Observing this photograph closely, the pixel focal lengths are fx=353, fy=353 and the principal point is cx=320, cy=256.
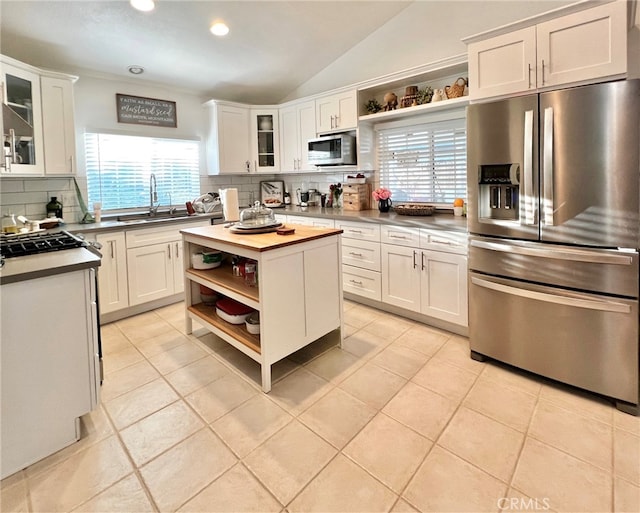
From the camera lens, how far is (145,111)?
13.0 feet

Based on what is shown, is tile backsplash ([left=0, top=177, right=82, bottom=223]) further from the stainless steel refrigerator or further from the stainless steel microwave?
the stainless steel refrigerator

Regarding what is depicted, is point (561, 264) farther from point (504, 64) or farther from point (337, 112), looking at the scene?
point (337, 112)

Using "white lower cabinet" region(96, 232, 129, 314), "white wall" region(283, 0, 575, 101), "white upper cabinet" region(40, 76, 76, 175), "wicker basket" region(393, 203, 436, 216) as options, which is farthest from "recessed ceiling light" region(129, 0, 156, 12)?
"wicker basket" region(393, 203, 436, 216)

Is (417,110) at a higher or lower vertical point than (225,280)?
higher

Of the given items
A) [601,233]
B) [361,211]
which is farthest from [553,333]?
[361,211]

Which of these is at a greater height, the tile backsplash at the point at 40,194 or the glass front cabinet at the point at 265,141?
the glass front cabinet at the point at 265,141

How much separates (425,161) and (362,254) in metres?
1.19

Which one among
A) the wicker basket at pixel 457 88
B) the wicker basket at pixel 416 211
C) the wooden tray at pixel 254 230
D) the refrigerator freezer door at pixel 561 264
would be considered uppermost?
the wicker basket at pixel 457 88

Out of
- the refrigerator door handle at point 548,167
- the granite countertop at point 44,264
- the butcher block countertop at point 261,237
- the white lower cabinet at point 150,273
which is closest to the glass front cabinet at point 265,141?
the white lower cabinet at point 150,273

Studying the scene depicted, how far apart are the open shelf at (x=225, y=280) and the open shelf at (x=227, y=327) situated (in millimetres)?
272

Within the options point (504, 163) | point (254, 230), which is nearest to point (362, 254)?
point (254, 230)

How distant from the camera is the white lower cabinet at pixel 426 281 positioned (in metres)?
2.80

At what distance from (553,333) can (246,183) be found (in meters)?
4.04

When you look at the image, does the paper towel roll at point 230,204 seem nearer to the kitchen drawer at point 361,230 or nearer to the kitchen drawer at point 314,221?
the kitchen drawer at point 361,230
